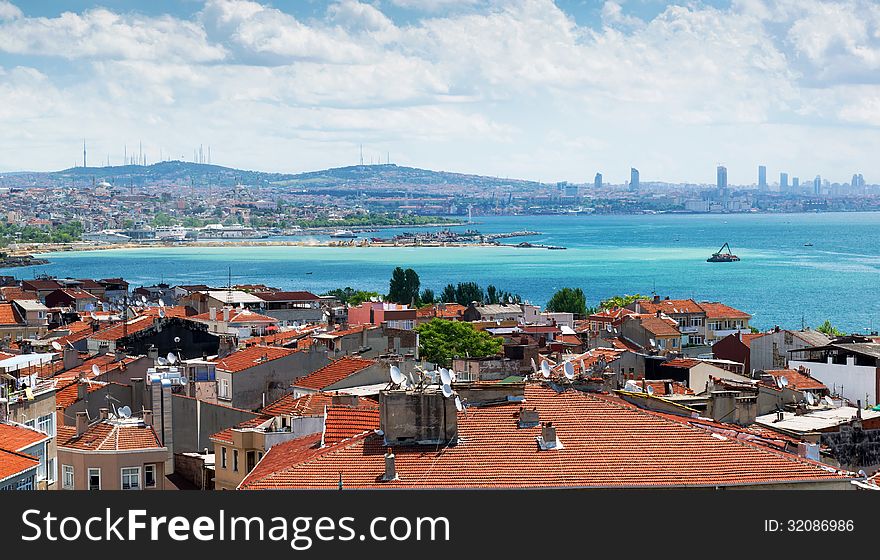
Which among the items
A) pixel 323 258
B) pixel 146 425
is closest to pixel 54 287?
pixel 146 425

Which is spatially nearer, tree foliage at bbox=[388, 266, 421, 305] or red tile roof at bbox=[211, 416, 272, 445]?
red tile roof at bbox=[211, 416, 272, 445]

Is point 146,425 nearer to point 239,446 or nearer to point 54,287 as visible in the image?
point 239,446

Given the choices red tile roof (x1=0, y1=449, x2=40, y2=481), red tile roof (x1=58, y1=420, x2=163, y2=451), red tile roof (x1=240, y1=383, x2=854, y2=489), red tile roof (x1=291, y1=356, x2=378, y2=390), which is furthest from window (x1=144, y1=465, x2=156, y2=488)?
red tile roof (x1=291, y1=356, x2=378, y2=390)

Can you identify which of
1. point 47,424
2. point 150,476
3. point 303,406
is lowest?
point 150,476

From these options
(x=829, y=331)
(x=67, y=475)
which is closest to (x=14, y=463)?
(x=67, y=475)

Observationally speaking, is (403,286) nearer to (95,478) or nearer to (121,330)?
(121,330)

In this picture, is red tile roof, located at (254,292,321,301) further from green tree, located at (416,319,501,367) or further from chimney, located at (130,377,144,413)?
chimney, located at (130,377,144,413)
